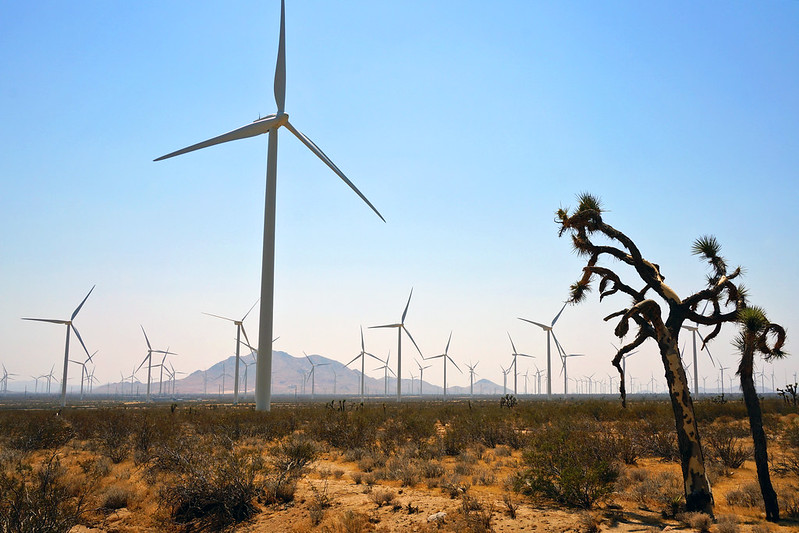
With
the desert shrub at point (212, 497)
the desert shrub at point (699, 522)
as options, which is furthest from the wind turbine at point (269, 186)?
the desert shrub at point (699, 522)

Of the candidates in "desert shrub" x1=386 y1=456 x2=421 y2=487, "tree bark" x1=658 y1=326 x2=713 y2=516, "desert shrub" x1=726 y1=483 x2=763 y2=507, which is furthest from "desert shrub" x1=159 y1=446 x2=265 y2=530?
"desert shrub" x1=726 y1=483 x2=763 y2=507

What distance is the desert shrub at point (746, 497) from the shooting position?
1354cm

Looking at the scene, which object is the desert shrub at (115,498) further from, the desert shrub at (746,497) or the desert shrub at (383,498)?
the desert shrub at (746,497)

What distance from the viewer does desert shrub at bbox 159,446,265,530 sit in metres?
13.4

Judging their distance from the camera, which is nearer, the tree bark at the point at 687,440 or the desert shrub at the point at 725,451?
the tree bark at the point at 687,440

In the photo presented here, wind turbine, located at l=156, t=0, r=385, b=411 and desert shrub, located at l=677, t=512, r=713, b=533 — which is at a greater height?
wind turbine, located at l=156, t=0, r=385, b=411

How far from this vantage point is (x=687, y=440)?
39.1ft

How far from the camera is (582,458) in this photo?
14820 millimetres

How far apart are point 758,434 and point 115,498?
1584cm

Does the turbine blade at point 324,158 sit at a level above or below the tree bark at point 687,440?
above

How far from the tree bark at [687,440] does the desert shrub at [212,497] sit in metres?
10.0

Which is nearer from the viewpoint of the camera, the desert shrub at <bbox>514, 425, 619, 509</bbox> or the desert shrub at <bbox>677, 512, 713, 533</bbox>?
the desert shrub at <bbox>677, 512, 713, 533</bbox>

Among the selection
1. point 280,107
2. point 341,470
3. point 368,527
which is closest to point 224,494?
point 368,527

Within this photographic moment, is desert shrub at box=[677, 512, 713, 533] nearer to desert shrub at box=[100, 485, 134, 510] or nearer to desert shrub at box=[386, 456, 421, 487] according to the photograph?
desert shrub at box=[386, 456, 421, 487]
